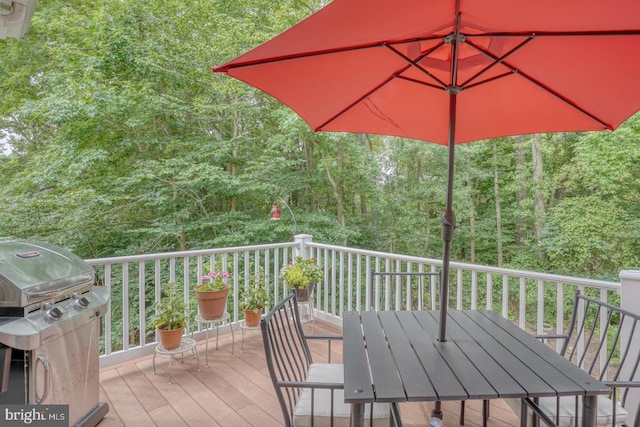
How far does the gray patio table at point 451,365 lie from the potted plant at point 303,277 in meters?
1.68

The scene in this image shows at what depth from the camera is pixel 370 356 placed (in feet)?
5.12

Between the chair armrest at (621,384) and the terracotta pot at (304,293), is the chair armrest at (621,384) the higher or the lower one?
the higher one

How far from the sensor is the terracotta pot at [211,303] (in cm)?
318

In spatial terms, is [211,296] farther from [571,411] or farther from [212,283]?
[571,411]

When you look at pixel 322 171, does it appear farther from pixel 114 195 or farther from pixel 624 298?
pixel 624 298

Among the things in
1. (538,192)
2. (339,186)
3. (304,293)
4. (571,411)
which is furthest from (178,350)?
(538,192)

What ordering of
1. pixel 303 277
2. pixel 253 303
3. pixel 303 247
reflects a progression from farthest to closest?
pixel 303 247 → pixel 303 277 → pixel 253 303

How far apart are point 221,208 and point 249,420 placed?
5.70 meters

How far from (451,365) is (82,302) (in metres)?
2.02

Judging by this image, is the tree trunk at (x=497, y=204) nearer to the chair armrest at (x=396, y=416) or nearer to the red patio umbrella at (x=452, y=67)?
the red patio umbrella at (x=452, y=67)

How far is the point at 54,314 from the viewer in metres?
1.77

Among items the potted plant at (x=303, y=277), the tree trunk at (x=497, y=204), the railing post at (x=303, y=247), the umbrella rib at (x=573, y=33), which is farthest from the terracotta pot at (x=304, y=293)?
the tree trunk at (x=497, y=204)

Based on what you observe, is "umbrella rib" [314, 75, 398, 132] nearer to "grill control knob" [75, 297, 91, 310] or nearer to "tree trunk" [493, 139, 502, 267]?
"grill control knob" [75, 297, 91, 310]

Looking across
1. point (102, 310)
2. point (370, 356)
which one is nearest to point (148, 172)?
point (102, 310)
